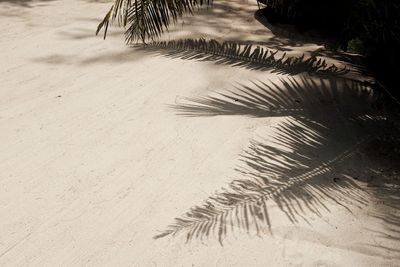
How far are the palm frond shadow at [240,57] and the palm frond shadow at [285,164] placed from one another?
192 millimetres

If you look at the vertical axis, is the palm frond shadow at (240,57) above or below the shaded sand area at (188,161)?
above

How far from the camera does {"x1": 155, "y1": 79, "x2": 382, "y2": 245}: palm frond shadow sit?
2.52 meters

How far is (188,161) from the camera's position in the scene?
3047 mm

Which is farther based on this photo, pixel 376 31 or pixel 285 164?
pixel 376 31

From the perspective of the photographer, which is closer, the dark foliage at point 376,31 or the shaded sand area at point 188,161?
the shaded sand area at point 188,161

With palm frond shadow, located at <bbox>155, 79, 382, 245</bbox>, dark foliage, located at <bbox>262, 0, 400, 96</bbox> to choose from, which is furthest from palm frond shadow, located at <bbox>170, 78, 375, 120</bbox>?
dark foliage, located at <bbox>262, 0, 400, 96</bbox>

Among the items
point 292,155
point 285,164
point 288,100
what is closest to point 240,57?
point 288,100

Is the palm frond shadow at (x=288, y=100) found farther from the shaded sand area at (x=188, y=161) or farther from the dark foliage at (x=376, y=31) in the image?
the dark foliage at (x=376, y=31)

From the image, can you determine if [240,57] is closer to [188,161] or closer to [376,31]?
[376,31]

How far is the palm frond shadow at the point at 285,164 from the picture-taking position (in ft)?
8.26

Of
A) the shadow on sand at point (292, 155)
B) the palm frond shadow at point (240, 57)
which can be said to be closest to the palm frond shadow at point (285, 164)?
the shadow on sand at point (292, 155)

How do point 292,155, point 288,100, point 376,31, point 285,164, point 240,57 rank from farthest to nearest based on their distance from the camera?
1. point 240,57
2. point 288,100
3. point 376,31
4. point 292,155
5. point 285,164

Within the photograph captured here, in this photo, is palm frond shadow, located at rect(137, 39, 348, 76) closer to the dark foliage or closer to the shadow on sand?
the shadow on sand

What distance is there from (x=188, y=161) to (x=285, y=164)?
66cm
